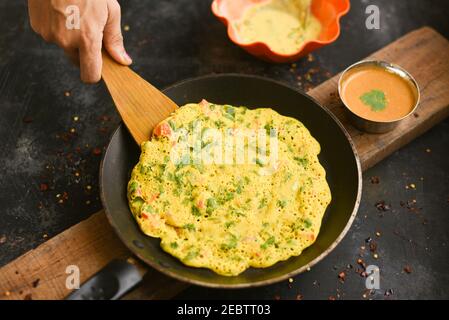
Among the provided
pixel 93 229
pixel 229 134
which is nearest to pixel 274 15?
pixel 229 134

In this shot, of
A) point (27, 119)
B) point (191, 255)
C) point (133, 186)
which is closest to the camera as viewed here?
point (191, 255)

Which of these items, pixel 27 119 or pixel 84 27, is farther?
pixel 27 119

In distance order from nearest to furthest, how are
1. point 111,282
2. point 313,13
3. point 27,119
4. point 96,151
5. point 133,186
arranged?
point 111,282 < point 133,186 < point 96,151 < point 27,119 < point 313,13

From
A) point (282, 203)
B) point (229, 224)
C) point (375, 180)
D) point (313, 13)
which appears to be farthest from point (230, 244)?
point (313, 13)

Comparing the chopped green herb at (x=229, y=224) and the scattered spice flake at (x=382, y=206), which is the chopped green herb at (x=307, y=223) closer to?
the chopped green herb at (x=229, y=224)

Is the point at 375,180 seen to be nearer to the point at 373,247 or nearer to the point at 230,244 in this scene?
the point at 373,247

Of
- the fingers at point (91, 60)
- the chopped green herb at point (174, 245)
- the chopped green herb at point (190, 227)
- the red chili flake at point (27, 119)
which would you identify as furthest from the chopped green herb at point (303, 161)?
the red chili flake at point (27, 119)

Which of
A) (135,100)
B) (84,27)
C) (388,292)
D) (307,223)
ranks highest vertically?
(84,27)

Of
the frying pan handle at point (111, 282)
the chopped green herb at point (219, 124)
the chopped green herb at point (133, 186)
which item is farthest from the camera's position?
the chopped green herb at point (219, 124)
